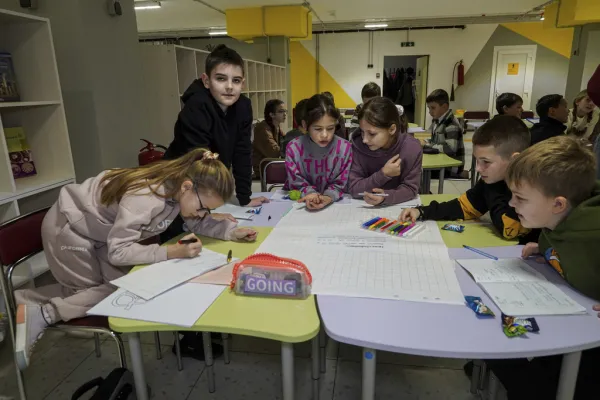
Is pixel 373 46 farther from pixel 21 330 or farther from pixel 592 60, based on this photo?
pixel 21 330

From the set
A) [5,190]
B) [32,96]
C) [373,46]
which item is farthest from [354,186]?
[373,46]

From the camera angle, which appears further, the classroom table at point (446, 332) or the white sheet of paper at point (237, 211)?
the white sheet of paper at point (237, 211)

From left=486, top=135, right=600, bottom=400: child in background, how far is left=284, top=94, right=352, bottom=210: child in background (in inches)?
Answer: 39.7

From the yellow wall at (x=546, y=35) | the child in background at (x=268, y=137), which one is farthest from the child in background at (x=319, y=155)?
the yellow wall at (x=546, y=35)

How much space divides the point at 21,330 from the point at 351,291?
3.11 feet

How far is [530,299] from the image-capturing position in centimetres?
96

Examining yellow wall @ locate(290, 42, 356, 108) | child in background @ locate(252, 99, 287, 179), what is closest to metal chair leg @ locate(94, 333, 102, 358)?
child in background @ locate(252, 99, 287, 179)

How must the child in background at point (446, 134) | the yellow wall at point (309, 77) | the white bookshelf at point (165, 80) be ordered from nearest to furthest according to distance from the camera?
the child in background at point (446, 134) → the white bookshelf at point (165, 80) → the yellow wall at point (309, 77)

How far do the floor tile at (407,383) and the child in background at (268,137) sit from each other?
124 inches

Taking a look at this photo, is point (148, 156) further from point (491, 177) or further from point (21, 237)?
point (491, 177)

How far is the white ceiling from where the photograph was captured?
7230 millimetres

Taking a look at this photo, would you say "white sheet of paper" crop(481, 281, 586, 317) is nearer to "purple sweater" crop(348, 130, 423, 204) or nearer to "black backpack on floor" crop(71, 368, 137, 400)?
"purple sweater" crop(348, 130, 423, 204)

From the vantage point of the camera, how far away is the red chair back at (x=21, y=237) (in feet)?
4.40

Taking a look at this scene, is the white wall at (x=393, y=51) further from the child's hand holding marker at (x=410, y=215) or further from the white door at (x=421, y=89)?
the child's hand holding marker at (x=410, y=215)
